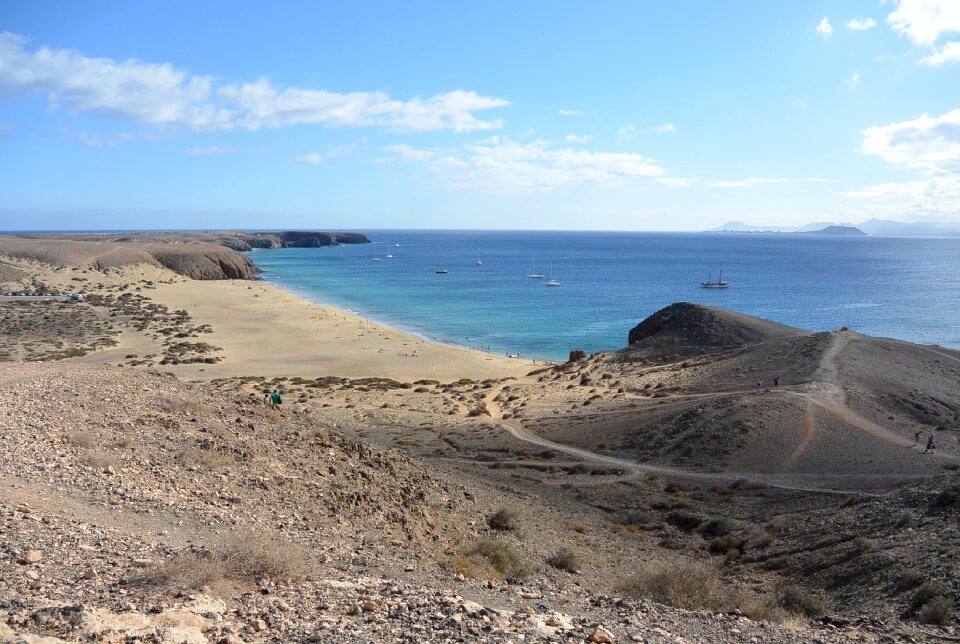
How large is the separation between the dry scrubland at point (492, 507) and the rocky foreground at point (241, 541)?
0.19 feet

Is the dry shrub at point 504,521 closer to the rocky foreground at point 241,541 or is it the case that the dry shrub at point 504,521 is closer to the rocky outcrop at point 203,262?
the rocky foreground at point 241,541

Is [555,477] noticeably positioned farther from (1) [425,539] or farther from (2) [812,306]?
(2) [812,306]

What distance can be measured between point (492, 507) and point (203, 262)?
12391 cm

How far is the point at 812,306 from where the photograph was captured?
102188mm

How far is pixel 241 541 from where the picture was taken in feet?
37.3

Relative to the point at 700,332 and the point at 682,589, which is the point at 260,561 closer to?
the point at 682,589

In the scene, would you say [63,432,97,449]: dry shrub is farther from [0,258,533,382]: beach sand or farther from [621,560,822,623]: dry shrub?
[0,258,533,382]: beach sand

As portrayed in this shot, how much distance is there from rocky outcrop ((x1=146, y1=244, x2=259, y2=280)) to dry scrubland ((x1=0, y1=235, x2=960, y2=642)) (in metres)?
93.5

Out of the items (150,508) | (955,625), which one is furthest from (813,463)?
(150,508)

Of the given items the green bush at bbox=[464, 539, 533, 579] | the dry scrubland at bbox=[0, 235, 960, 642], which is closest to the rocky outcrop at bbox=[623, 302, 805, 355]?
the dry scrubland at bbox=[0, 235, 960, 642]

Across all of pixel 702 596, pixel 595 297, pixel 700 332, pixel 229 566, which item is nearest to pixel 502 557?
pixel 702 596

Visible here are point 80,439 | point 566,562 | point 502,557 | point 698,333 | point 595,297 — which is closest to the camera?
point 502,557

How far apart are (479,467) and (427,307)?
70.1 m

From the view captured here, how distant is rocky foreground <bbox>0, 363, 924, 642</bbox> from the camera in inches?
341
